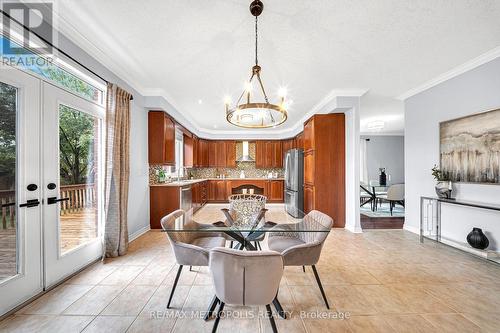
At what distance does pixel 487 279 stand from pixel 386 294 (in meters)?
1.30

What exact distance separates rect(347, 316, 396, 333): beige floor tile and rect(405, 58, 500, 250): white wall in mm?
2395

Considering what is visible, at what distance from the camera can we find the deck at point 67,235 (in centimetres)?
182

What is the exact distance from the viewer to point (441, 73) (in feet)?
11.0

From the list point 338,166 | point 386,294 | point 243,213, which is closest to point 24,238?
point 243,213

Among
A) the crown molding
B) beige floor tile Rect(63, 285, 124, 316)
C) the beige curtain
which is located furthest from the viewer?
the beige curtain

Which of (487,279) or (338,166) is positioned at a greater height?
(338,166)

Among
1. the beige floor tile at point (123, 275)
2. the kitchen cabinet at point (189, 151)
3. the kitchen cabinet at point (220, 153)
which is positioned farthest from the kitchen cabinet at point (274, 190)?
the beige floor tile at point (123, 275)

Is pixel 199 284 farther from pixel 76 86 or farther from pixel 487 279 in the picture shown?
pixel 487 279

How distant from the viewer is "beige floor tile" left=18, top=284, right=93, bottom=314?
6.09ft

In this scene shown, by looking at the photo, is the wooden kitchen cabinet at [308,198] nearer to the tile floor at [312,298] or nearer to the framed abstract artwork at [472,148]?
the tile floor at [312,298]

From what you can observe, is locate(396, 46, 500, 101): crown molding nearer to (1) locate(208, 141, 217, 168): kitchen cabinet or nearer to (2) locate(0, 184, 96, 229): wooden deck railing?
(2) locate(0, 184, 96, 229): wooden deck railing

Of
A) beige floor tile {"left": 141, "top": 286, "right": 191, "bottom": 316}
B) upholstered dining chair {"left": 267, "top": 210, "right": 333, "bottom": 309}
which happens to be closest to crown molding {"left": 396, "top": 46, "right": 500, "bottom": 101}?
upholstered dining chair {"left": 267, "top": 210, "right": 333, "bottom": 309}

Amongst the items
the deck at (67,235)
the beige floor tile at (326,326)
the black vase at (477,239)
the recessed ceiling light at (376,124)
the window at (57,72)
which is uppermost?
the recessed ceiling light at (376,124)

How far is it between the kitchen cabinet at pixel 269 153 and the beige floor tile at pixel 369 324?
6093 mm
